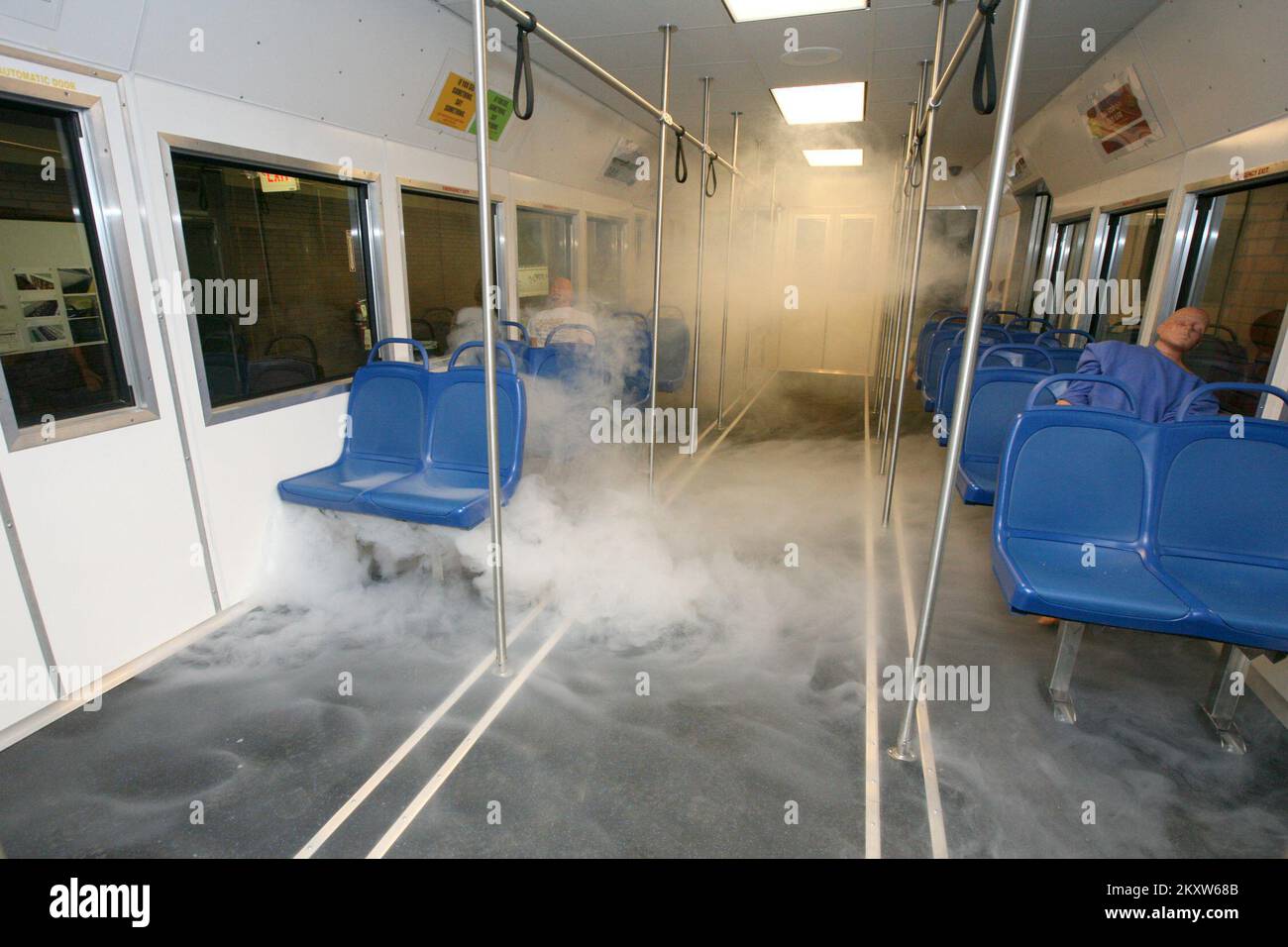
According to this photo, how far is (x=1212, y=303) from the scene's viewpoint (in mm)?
4129

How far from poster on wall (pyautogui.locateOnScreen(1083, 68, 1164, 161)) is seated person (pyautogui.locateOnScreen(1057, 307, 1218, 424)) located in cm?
190

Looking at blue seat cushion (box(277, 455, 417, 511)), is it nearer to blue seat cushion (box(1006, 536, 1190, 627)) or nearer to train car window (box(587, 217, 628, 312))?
blue seat cushion (box(1006, 536, 1190, 627))

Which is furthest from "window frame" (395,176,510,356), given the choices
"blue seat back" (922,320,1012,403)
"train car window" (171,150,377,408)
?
"blue seat back" (922,320,1012,403)

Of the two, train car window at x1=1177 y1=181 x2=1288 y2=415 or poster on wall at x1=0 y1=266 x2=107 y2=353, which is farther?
train car window at x1=1177 y1=181 x2=1288 y2=415

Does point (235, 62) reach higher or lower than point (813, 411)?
higher

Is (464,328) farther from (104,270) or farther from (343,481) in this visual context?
(104,270)

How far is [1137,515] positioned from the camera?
8.50 ft

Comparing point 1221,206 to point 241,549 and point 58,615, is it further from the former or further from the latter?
point 58,615

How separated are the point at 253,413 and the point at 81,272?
0.91 meters

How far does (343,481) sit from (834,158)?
8392mm

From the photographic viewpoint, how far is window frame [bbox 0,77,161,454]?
237 cm

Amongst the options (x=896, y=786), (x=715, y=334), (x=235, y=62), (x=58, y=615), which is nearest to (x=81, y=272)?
(x=235, y=62)
